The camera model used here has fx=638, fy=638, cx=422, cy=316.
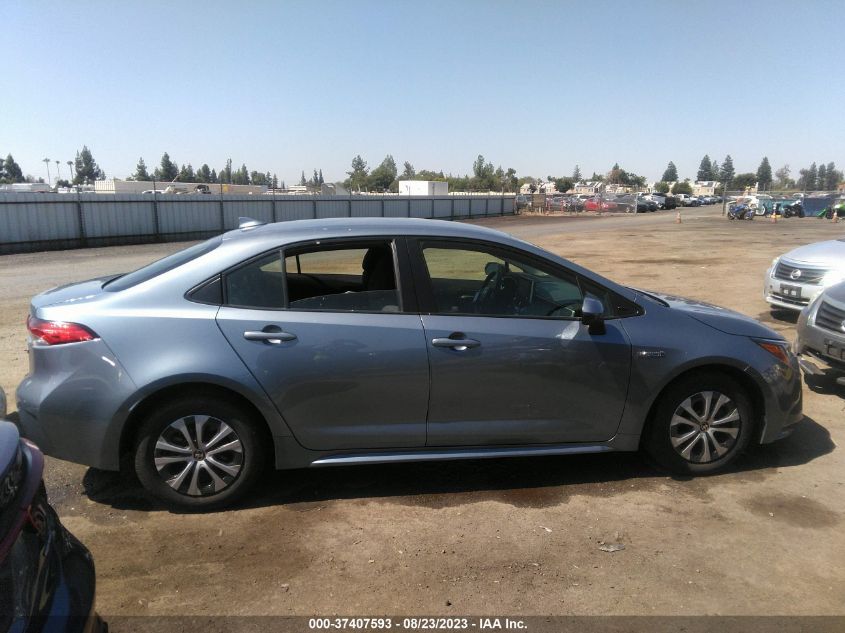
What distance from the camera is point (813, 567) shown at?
126 inches

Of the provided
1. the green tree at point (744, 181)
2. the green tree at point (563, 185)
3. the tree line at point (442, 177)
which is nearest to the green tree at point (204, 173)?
the tree line at point (442, 177)

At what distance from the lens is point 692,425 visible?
405 cm

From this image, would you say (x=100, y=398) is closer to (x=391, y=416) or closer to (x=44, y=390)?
(x=44, y=390)

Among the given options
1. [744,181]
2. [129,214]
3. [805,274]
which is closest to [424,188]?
[129,214]

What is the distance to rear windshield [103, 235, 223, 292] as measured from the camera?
3.78 meters

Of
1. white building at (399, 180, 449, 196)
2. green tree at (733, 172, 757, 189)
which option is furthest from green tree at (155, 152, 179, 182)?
green tree at (733, 172, 757, 189)

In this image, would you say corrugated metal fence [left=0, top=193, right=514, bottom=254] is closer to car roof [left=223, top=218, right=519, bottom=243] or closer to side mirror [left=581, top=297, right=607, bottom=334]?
car roof [left=223, top=218, right=519, bottom=243]

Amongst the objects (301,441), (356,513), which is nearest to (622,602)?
(356,513)

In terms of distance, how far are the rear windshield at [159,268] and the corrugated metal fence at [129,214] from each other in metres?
19.7

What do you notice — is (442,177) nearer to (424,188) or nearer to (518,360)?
(424,188)

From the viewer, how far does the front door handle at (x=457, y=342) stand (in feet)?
12.0

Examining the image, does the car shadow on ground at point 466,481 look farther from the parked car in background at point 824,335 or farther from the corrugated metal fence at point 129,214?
the corrugated metal fence at point 129,214

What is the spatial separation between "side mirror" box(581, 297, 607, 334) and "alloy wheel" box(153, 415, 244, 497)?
2133 millimetres

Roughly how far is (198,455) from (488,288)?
2.02 metres
